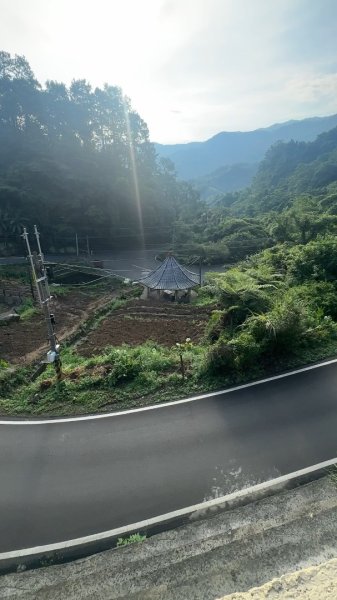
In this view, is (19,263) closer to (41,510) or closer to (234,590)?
→ (41,510)

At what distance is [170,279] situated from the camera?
25.3 meters

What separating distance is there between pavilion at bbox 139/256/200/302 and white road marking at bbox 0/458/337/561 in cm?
1848

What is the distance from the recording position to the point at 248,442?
7.89 m

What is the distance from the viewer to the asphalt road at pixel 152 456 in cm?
656

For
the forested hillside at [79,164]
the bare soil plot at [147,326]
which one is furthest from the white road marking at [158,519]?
Result: the forested hillside at [79,164]

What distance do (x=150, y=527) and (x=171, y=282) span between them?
64.8 feet

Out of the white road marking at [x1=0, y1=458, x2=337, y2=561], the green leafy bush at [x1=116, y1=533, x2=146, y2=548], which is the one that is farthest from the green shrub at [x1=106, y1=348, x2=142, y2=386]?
the green leafy bush at [x1=116, y1=533, x2=146, y2=548]

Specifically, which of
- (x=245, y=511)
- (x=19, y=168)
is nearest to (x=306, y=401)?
(x=245, y=511)

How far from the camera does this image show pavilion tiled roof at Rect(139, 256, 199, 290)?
82.0 feet

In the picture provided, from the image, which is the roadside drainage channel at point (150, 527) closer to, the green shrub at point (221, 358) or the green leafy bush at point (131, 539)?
the green leafy bush at point (131, 539)

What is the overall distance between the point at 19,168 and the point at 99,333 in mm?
40706

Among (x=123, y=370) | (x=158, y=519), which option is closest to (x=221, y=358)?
(x=123, y=370)

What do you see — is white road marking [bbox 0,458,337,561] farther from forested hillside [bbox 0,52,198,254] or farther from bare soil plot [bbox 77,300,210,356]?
forested hillside [bbox 0,52,198,254]

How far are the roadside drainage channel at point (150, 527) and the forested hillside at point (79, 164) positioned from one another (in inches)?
1741
